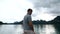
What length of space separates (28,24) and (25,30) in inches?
10.3

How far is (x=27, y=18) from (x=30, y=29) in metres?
0.46

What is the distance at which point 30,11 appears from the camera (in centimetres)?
746

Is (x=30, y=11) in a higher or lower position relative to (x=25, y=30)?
higher

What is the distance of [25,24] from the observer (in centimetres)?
741

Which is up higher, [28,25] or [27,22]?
[27,22]

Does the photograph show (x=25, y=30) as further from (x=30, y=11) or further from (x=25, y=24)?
(x=30, y=11)

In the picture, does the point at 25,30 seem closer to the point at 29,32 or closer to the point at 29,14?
the point at 29,32

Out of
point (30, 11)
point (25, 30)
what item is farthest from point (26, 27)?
point (30, 11)

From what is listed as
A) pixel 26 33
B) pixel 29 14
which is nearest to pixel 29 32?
pixel 26 33

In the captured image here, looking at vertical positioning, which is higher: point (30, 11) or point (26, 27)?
point (30, 11)

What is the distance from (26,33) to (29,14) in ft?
2.48

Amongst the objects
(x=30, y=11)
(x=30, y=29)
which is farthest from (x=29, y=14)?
(x=30, y=29)

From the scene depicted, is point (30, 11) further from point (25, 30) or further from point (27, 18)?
point (25, 30)

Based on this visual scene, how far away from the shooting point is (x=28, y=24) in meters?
7.33
